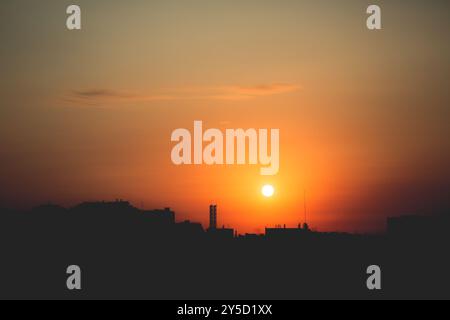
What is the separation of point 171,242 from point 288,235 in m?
15.9

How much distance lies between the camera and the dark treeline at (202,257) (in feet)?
316

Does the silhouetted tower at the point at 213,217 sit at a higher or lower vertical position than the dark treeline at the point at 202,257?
higher

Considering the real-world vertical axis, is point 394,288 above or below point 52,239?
below

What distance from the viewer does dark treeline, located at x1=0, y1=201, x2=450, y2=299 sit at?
9644 cm

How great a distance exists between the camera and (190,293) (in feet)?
307

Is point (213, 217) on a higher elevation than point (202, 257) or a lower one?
higher

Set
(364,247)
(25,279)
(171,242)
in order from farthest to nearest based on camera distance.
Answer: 1. (171,242)
2. (364,247)
3. (25,279)

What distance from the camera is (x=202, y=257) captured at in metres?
102

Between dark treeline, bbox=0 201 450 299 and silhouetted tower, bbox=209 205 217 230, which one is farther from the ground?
silhouetted tower, bbox=209 205 217 230
